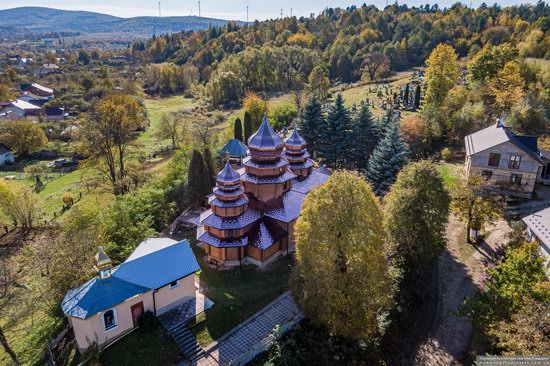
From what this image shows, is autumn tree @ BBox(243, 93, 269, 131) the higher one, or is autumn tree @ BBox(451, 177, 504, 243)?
autumn tree @ BBox(243, 93, 269, 131)

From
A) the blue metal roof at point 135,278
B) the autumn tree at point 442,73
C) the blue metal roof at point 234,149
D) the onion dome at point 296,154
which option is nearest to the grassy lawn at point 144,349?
the blue metal roof at point 135,278

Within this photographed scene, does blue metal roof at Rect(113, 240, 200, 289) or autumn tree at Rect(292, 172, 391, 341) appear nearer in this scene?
autumn tree at Rect(292, 172, 391, 341)

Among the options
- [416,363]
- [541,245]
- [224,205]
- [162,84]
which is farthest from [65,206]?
[162,84]

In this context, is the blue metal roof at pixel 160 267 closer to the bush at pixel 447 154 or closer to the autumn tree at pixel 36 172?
the bush at pixel 447 154

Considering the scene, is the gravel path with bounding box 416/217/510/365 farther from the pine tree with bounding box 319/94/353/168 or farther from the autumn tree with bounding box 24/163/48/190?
the autumn tree with bounding box 24/163/48/190

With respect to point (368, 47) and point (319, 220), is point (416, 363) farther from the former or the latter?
point (368, 47)

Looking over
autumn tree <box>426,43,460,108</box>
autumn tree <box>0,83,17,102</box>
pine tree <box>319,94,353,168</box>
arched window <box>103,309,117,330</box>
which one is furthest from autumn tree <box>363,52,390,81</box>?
autumn tree <box>0,83,17,102</box>

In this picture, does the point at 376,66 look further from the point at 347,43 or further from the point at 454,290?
the point at 454,290
